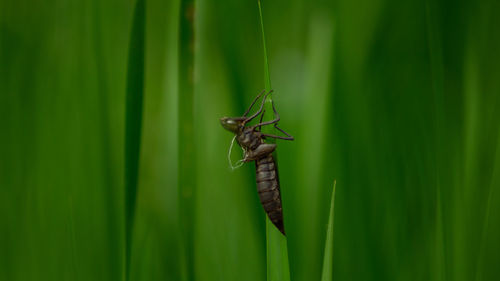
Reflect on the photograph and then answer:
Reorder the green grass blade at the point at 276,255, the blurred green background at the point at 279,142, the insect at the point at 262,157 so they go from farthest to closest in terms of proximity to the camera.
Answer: the blurred green background at the point at 279,142, the insect at the point at 262,157, the green grass blade at the point at 276,255

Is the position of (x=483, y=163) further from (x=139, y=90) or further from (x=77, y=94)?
(x=77, y=94)

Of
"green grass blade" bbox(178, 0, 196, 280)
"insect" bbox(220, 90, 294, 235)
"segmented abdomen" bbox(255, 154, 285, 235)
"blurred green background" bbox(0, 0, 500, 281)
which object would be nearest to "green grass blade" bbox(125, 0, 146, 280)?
"blurred green background" bbox(0, 0, 500, 281)

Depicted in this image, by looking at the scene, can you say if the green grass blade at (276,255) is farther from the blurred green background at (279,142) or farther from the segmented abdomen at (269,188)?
the blurred green background at (279,142)

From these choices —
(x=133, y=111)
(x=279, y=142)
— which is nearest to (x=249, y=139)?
(x=279, y=142)

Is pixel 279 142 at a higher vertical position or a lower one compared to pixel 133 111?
lower

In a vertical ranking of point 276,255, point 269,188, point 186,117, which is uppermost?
point 186,117

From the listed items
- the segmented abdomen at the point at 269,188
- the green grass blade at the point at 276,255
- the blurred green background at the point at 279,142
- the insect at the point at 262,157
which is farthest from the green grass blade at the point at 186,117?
the green grass blade at the point at 276,255

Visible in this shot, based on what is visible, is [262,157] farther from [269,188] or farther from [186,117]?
[186,117]
